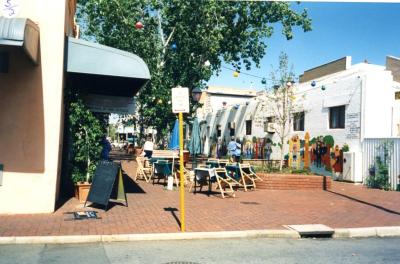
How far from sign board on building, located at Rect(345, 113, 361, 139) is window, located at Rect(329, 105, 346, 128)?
2.11 ft

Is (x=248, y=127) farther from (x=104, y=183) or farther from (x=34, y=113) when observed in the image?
(x=34, y=113)

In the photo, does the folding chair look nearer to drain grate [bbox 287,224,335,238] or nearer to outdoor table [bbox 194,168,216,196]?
outdoor table [bbox 194,168,216,196]

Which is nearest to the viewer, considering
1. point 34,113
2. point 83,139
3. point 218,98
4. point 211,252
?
point 211,252

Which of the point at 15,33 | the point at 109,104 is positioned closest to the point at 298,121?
the point at 109,104

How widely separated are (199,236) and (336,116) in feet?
40.8

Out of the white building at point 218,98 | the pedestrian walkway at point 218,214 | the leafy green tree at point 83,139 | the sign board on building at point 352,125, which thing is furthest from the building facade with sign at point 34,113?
the white building at point 218,98

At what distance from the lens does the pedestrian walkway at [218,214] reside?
761cm

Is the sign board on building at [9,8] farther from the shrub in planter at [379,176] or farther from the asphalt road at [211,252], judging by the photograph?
the shrub in planter at [379,176]

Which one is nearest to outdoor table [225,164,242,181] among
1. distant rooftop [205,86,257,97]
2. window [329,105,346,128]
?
window [329,105,346,128]

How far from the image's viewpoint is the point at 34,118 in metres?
8.66

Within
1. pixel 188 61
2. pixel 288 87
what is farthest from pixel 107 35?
pixel 288 87

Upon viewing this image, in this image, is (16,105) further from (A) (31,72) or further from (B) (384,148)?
(B) (384,148)

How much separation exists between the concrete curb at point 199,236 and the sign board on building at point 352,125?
873 cm

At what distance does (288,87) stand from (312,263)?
13.2 metres
